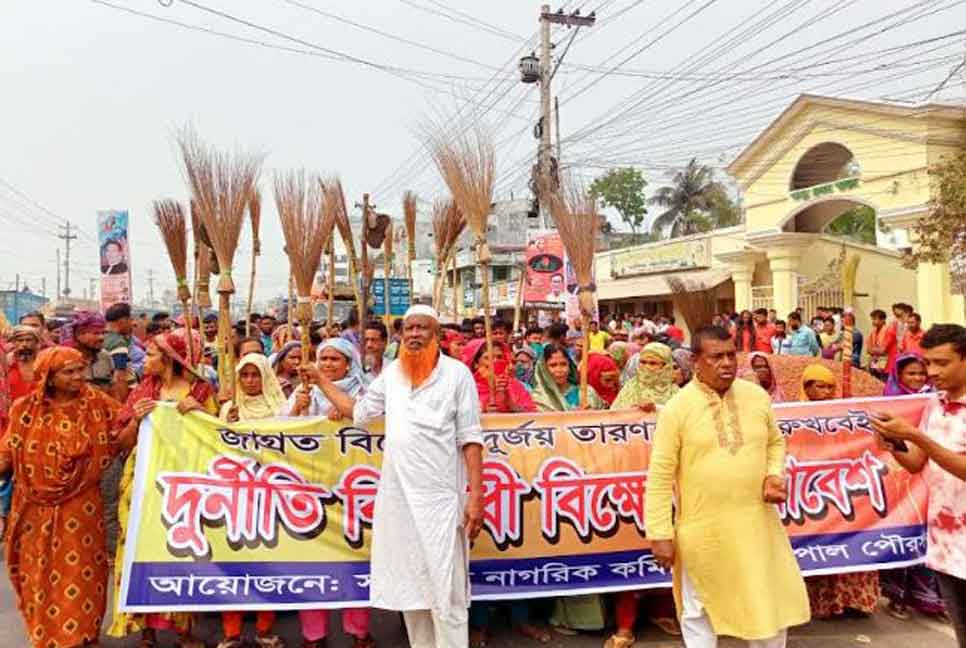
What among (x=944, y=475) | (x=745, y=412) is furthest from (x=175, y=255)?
(x=944, y=475)

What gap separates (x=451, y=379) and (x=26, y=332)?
151 inches

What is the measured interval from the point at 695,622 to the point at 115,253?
946cm

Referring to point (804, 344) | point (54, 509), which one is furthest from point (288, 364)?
point (804, 344)

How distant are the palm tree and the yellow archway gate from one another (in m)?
20.9

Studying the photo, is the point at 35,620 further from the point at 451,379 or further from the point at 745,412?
the point at 745,412

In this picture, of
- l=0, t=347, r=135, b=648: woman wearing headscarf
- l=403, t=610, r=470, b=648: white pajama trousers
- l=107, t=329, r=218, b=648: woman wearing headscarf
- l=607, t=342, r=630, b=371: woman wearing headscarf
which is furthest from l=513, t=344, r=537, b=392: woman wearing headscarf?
l=0, t=347, r=135, b=648: woman wearing headscarf

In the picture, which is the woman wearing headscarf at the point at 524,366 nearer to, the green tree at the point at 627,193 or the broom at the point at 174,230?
the broom at the point at 174,230

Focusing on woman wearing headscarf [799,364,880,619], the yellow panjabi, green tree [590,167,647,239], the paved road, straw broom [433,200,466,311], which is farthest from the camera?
green tree [590,167,647,239]

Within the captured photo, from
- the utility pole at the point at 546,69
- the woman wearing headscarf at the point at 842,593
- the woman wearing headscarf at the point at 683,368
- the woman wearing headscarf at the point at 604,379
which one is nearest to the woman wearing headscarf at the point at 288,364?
the woman wearing headscarf at the point at 604,379

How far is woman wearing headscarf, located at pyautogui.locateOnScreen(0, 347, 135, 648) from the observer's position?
3.26m

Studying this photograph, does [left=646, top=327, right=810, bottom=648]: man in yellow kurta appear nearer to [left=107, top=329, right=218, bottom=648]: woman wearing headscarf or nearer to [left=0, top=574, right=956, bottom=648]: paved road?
[left=0, top=574, right=956, bottom=648]: paved road

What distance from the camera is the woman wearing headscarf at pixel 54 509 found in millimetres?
3256

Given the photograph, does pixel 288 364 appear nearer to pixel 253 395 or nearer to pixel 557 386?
pixel 253 395

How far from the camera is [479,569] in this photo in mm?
3598
